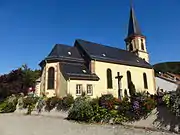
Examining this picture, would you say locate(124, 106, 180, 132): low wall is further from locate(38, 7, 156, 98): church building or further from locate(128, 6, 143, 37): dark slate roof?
locate(128, 6, 143, 37): dark slate roof

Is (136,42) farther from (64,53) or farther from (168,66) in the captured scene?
(168,66)

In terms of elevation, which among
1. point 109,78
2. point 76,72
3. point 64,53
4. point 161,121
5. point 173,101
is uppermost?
point 64,53

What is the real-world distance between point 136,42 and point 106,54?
37.8ft

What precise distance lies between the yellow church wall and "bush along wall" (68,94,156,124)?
44.1 ft

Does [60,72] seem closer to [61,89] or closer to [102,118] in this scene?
[61,89]

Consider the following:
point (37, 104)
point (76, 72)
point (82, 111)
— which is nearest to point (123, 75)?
point (76, 72)

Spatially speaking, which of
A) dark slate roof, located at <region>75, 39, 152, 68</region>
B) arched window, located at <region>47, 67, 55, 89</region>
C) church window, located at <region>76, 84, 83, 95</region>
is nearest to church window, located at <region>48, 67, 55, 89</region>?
arched window, located at <region>47, 67, 55, 89</region>

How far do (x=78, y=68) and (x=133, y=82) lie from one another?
31.8 ft

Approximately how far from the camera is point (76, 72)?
23.9 meters

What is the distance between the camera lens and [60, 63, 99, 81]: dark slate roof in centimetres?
2310

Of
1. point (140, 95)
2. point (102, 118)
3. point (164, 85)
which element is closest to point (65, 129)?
point (102, 118)

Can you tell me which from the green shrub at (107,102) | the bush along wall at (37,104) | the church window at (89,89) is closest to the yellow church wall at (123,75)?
the church window at (89,89)

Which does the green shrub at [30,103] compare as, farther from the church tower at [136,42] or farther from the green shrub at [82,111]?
the church tower at [136,42]

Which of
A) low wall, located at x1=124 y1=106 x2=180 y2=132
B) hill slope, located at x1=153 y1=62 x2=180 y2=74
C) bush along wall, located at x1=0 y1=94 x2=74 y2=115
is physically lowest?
low wall, located at x1=124 y1=106 x2=180 y2=132
